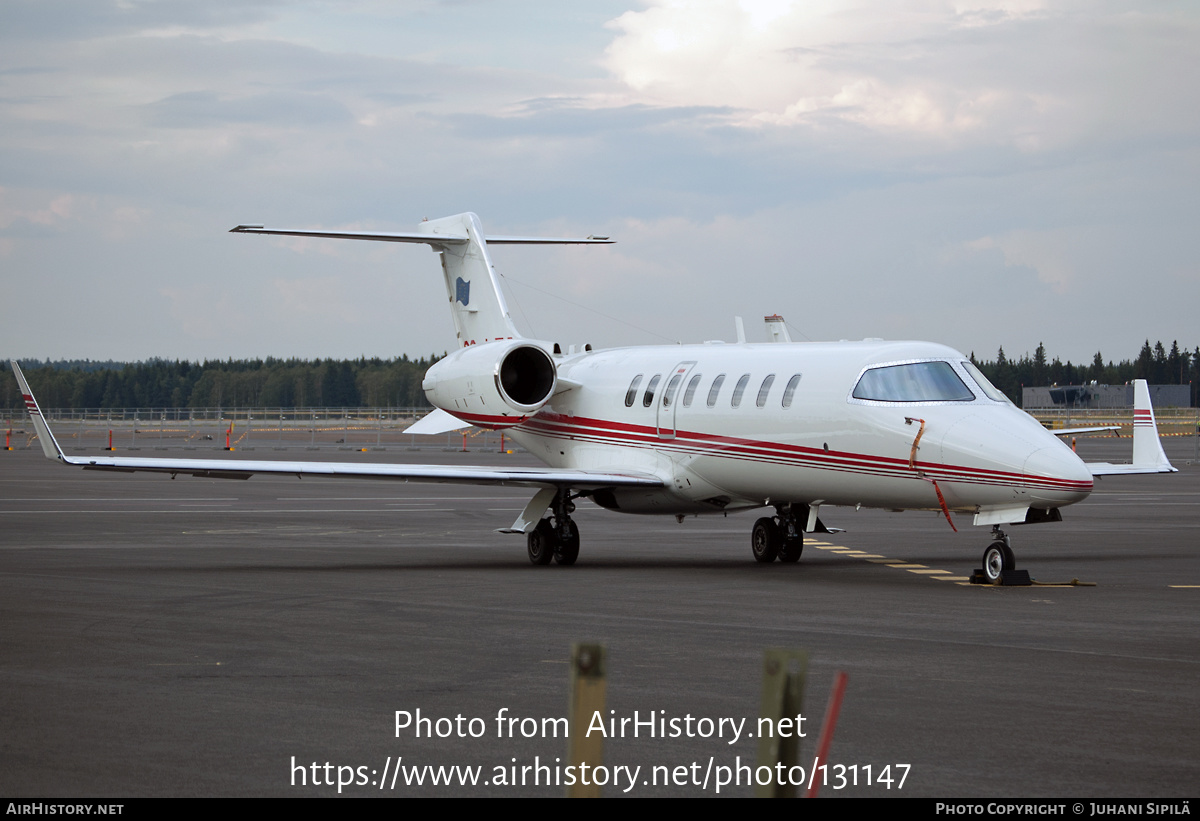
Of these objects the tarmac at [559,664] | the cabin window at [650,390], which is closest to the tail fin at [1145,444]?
the tarmac at [559,664]

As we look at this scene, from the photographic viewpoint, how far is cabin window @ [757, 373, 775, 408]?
17.8 meters

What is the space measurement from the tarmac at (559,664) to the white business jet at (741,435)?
900 mm

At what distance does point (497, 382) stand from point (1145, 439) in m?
9.38

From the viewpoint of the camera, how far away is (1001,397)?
52.7 feet

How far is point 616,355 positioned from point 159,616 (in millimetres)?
10630

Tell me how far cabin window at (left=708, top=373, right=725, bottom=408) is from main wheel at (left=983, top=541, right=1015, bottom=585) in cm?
456

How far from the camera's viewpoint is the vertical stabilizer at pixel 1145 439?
19203 millimetres

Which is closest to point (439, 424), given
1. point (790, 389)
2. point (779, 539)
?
point (779, 539)

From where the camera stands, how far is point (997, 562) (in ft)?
50.2

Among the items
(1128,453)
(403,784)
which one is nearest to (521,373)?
(403,784)

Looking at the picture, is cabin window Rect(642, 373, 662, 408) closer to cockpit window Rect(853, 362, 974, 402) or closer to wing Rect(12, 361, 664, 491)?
wing Rect(12, 361, 664, 491)

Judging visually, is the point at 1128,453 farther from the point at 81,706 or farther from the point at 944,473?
the point at 81,706

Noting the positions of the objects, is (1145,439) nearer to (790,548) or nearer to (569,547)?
(790,548)

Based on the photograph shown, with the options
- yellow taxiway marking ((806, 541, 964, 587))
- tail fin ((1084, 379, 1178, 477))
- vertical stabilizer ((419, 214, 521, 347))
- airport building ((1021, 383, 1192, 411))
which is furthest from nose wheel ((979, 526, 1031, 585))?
airport building ((1021, 383, 1192, 411))
